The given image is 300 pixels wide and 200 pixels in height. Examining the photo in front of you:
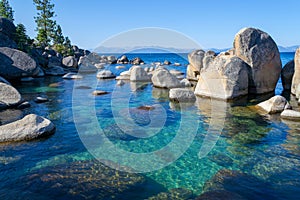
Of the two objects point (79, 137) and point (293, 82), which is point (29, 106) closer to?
point (79, 137)

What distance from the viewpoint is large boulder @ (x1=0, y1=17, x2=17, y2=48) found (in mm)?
30627

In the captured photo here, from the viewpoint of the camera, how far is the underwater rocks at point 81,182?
6.35 meters

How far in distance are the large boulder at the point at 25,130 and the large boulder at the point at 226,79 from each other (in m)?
12.1

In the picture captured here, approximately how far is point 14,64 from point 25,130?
18689mm

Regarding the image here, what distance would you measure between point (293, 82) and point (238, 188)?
1622 centimetres

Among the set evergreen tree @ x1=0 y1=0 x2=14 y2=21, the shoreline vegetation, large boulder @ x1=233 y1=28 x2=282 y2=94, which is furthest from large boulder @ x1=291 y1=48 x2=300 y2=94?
evergreen tree @ x1=0 y1=0 x2=14 y2=21

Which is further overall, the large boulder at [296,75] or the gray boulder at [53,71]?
the gray boulder at [53,71]

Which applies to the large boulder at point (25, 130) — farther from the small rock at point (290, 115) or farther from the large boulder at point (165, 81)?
the large boulder at point (165, 81)

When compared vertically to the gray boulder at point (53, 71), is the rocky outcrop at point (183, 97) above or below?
below

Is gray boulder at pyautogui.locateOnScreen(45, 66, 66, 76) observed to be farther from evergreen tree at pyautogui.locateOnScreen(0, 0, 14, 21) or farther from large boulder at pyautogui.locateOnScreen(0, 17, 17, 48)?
evergreen tree at pyautogui.locateOnScreen(0, 0, 14, 21)

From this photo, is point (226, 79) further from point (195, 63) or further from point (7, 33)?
point (7, 33)

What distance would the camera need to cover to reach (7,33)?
32.2 meters

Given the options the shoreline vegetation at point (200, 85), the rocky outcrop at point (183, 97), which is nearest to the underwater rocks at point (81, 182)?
the shoreline vegetation at point (200, 85)

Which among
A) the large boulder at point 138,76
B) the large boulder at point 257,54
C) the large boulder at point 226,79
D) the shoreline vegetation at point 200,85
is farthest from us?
the large boulder at point 138,76
